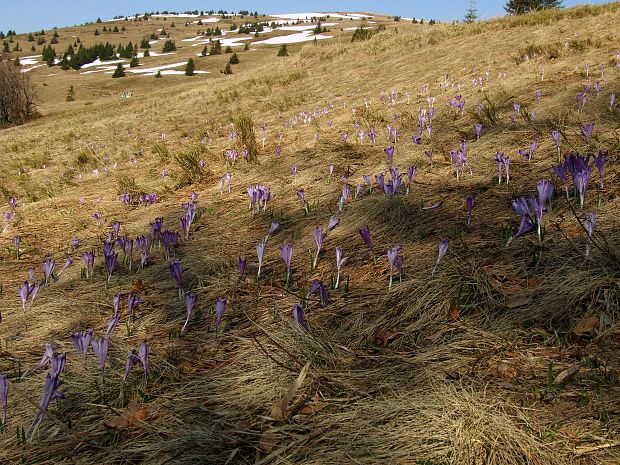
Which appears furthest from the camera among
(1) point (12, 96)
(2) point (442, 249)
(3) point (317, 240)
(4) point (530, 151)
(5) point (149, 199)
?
(1) point (12, 96)

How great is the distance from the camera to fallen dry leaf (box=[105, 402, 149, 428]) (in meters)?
1.41

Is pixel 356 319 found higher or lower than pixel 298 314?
lower

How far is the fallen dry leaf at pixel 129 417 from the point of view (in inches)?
55.6

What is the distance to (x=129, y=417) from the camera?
1.44 m

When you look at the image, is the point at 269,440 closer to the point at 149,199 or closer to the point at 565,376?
the point at 565,376

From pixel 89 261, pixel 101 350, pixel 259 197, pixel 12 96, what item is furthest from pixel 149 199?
pixel 12 96

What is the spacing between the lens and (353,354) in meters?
1.65

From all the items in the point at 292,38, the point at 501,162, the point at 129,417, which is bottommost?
the point at 129,417

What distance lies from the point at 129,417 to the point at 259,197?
2.30m

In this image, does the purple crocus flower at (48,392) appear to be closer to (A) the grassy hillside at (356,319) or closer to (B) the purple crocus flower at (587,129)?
(A) the grassy hillside at (356,319)

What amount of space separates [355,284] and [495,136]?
106 inches

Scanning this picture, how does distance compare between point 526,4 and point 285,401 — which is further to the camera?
point 526,4

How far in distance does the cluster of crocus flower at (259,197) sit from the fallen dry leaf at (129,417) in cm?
219

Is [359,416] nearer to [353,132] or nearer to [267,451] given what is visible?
[267,451]
